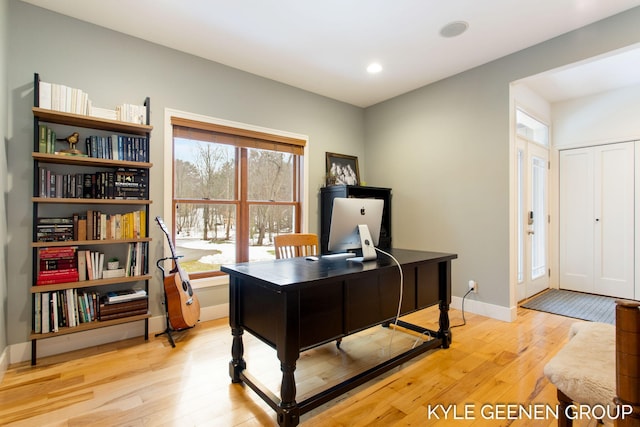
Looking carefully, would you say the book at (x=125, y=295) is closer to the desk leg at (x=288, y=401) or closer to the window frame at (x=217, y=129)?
the window frame at (x=217, y=129)

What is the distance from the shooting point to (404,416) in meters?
1.70

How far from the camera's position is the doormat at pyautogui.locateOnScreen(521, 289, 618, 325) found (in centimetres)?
325

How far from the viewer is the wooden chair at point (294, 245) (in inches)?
107

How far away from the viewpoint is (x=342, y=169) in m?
4.46

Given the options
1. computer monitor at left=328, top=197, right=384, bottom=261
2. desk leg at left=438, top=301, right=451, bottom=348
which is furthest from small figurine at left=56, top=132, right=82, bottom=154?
desk leg at left=438, top=301, right=451, bottom=348

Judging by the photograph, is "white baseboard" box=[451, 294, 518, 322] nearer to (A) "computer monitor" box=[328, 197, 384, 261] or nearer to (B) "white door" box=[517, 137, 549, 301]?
(B) "white door" box=[517, 137, 549, 301]

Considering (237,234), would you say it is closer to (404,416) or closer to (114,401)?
(114,401)

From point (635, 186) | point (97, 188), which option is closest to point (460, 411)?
point (97, 188)

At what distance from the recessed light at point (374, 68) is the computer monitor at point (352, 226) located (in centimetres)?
186

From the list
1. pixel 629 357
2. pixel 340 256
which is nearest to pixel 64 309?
pixel 340 256

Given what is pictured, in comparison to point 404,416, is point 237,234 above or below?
above

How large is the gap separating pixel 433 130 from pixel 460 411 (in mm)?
3127

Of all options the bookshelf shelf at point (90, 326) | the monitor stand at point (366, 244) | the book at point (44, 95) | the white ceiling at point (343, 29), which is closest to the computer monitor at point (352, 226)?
the monitor stand at point (366, 244)

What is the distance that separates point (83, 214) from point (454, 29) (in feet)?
11.9
